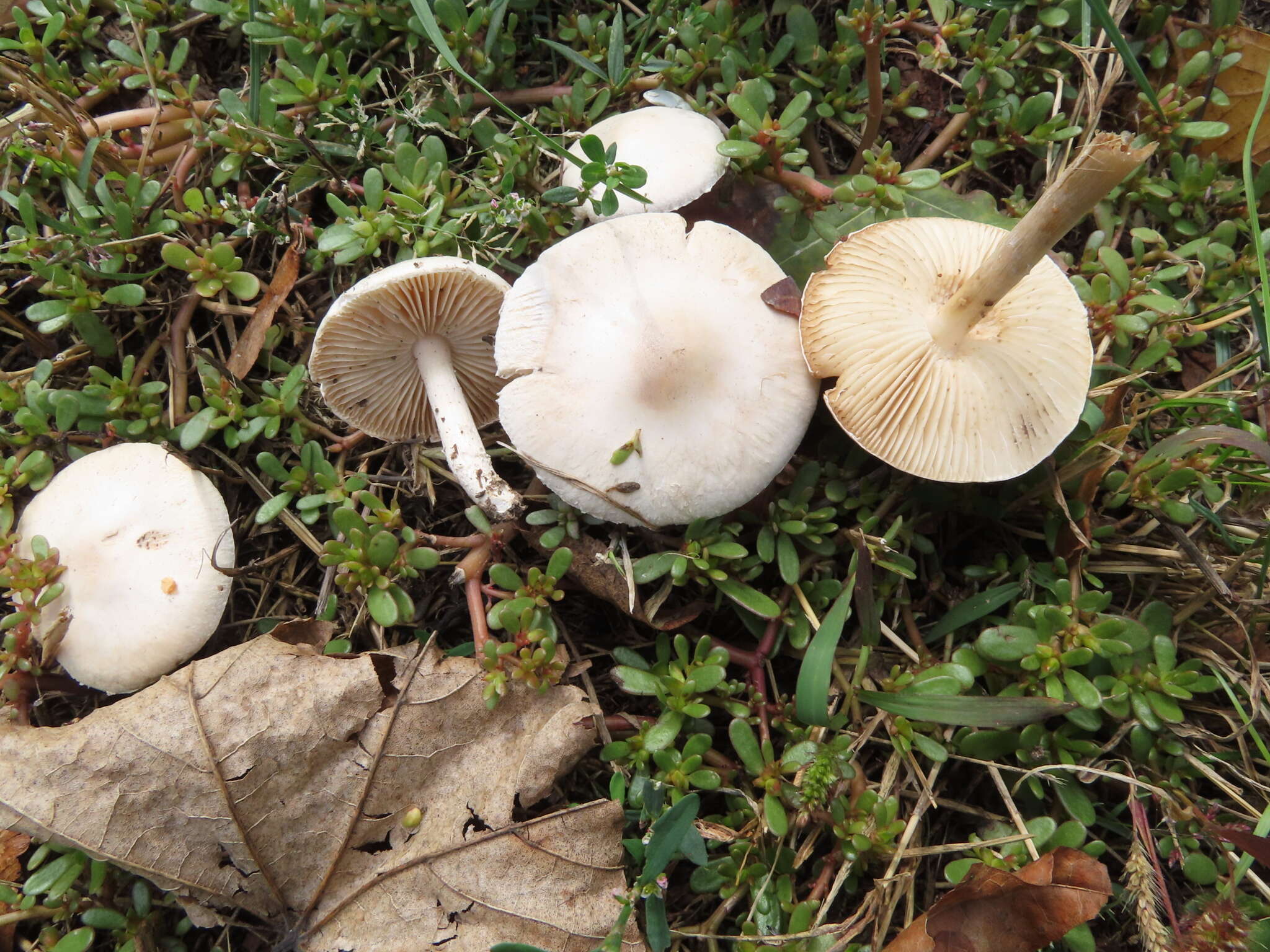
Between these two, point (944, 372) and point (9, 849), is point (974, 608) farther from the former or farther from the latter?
point (9, 849)

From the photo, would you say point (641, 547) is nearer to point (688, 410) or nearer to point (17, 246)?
point (688, 410)

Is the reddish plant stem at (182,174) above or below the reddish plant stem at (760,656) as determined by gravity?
above

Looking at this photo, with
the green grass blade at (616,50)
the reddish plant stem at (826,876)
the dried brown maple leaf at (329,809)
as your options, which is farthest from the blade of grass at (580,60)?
the reddish plant stem at (826,876)

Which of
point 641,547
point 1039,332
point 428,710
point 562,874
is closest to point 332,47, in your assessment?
point 641,547

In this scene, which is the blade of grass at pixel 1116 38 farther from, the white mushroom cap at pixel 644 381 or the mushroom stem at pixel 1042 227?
the white mushroom cap at pixel 644 381

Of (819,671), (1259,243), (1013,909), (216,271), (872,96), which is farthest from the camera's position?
(216,271)

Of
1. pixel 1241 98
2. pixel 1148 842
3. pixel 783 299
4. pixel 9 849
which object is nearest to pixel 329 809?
pixel 9 849
